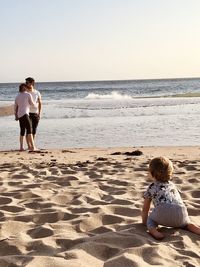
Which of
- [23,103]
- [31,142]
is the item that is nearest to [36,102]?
[23,103]

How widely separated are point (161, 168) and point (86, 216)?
92 cm

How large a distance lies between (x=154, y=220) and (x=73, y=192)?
1.75 meters

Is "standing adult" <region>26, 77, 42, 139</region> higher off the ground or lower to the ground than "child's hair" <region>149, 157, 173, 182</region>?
higher

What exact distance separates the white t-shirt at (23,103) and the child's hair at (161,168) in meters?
6.16

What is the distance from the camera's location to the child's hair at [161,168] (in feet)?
13.7

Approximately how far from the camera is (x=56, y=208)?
489 centimetres

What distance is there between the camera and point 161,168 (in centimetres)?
423

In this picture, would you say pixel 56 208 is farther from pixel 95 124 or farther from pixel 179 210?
pixel 95 124

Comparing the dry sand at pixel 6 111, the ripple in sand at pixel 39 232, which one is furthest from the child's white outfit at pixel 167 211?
the dry sand at pixel 6 111

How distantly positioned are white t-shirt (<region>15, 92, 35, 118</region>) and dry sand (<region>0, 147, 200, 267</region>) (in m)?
2.11

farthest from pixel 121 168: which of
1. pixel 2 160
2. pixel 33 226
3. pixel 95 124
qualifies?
pixel 95 124

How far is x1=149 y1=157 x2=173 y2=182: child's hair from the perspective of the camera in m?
4.19

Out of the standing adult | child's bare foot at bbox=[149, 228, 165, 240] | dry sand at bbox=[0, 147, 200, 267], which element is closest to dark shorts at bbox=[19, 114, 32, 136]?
the standing adult

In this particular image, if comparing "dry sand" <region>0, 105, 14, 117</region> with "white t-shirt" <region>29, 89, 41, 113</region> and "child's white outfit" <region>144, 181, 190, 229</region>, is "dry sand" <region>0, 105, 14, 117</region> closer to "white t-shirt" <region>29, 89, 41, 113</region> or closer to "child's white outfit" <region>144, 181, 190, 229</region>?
"white t-shirt" <region>29, 89, 41, 113</region>
